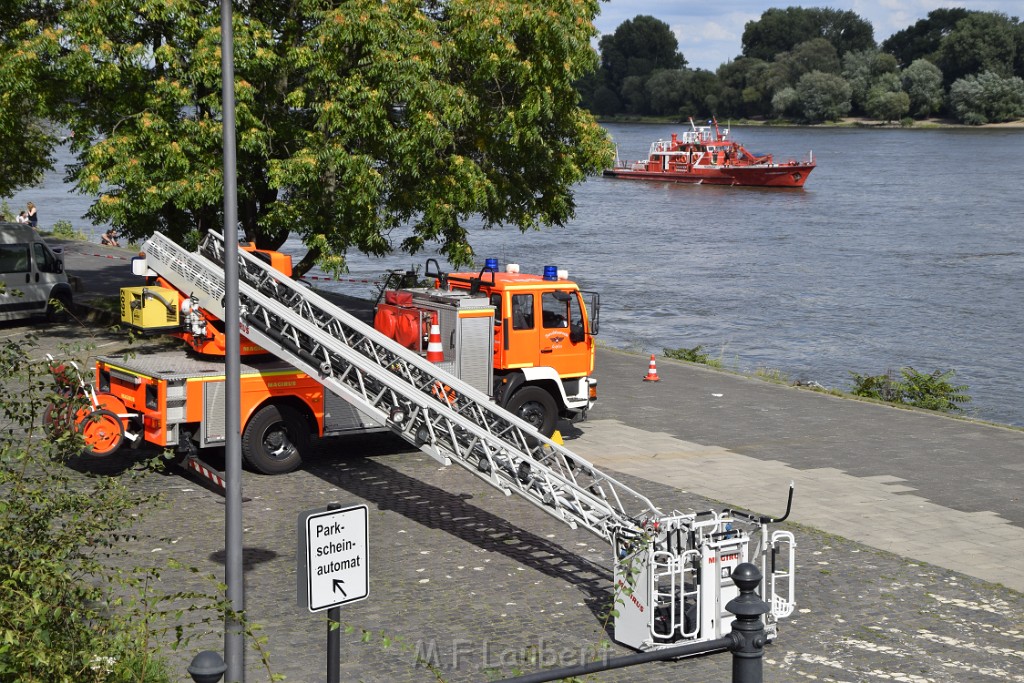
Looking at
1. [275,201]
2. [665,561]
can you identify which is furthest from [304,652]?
[275,201]

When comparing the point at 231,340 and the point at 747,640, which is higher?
the point at 231,340

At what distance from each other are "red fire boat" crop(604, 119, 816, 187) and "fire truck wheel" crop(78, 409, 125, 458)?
82143 mm

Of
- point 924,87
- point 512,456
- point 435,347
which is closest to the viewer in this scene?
point 512,456

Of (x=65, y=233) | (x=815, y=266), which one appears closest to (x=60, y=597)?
(x=65, y=233)

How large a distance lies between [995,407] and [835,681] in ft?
73.6

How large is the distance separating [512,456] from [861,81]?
150 meters

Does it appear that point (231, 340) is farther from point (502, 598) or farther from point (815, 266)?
point (815, 266)

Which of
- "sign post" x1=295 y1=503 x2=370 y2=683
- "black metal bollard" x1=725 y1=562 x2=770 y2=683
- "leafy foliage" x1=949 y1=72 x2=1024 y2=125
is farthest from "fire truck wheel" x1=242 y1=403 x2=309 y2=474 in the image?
"leafy foliage" x1=949 y1=72 x2=1024 y2=125

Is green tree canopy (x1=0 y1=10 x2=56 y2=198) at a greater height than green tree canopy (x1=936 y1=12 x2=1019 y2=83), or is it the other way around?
green tree canopy (x1=936 y1=12 x2=1019 y2=83)

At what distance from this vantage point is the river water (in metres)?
37.2

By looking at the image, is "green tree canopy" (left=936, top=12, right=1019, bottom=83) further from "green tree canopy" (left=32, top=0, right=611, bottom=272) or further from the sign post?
the sign post

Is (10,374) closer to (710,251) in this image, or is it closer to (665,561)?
(665,561)

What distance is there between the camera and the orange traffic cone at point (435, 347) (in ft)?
55.9

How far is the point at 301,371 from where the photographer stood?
1565 centimetres
